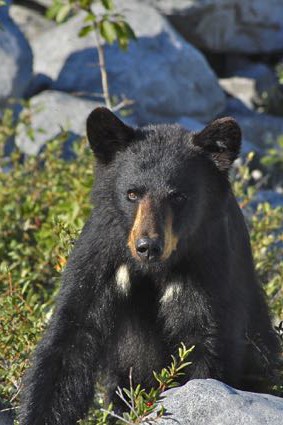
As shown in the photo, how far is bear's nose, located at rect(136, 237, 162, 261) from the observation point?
15.5 feet

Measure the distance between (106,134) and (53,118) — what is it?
216 inches

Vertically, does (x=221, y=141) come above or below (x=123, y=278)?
above

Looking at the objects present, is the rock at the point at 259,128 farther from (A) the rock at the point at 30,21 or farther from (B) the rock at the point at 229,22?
(A) the rock at the point at 30,21

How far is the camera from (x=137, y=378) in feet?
18.3

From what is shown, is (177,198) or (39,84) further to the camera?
(39,84)

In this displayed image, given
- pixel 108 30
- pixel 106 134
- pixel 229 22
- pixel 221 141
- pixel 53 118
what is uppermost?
pixel 106 134

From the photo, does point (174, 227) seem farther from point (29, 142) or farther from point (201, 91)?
point (201, 91)

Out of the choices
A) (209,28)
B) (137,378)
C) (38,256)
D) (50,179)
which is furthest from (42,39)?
(137,378)

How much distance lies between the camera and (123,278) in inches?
206

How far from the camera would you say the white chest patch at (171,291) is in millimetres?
5180

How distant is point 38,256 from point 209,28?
6.84 metres

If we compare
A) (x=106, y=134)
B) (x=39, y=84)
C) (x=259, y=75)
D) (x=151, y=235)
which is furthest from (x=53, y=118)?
(x=151, y=235)

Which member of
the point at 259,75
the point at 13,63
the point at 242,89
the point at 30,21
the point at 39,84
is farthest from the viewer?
the point at 259,75

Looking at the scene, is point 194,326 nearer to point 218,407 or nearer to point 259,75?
point 218,407
